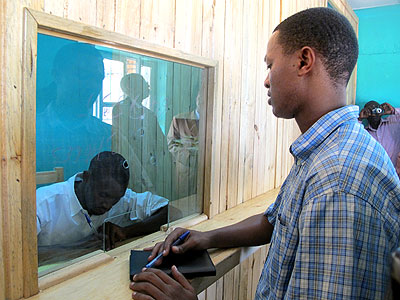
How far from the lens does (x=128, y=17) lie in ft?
3.58

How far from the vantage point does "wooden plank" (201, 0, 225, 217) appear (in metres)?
1.42

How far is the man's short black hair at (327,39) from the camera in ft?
2.87

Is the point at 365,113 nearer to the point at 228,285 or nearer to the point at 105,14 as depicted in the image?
the point at 228,285

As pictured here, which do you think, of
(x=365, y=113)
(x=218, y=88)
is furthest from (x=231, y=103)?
(x=365, y=113)

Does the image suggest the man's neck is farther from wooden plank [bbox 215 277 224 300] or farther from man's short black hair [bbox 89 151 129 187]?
wooden plank [bbox 215 277 224 300]

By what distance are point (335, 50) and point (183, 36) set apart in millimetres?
612

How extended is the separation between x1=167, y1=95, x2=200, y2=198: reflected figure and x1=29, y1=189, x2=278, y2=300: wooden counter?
0.25m

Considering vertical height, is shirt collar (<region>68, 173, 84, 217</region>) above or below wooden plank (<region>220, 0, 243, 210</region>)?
below

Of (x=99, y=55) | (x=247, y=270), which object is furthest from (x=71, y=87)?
(x=247, y=270)

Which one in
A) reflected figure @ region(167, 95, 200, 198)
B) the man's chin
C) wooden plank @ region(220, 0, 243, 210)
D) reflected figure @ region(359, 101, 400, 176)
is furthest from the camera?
reflected figure @ region(359, 101, 400, 176)

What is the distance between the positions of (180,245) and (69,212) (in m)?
0.37

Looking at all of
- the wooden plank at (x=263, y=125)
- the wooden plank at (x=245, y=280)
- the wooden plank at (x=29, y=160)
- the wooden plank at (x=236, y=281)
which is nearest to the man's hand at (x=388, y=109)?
the wooden plank at (x=263, y=125)

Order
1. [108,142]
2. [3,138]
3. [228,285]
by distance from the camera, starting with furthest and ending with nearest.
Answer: [228,285] → [108,142] → [3,138]

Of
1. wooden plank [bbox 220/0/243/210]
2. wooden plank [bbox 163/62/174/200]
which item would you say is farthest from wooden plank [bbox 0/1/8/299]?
wooden plank [bbox 220/0/243/210]
